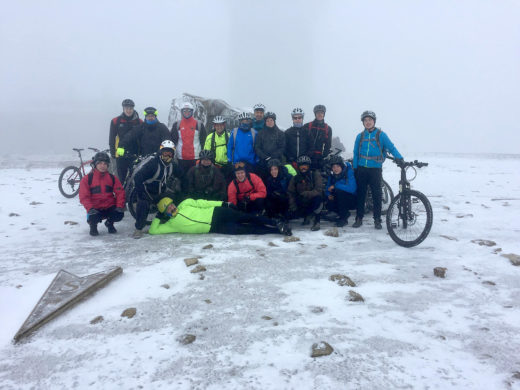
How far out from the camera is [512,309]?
3.64 metres

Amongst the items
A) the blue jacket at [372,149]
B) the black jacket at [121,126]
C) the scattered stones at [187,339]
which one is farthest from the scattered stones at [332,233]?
the black jacket at [121,126]

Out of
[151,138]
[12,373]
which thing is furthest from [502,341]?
[151,138]

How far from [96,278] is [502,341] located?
468 cm

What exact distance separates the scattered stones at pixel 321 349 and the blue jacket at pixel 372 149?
498cm

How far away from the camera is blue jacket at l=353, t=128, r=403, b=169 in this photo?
700cm

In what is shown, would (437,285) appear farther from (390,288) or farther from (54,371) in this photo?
(54,371)

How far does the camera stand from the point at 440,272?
458 cm

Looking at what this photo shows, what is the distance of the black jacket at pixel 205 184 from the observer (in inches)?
311

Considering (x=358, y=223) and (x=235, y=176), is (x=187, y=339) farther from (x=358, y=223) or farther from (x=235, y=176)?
(x=358, y=223)

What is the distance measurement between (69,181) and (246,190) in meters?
7.12

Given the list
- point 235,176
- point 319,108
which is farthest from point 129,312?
point 319,108

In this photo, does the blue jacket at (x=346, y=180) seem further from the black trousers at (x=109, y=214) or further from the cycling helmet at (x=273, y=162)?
the black trousers at (x=109, y=214)

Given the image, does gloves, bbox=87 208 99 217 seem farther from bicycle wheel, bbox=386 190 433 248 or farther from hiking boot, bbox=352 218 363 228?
bicycle wheel, bbox=386 190 433 248

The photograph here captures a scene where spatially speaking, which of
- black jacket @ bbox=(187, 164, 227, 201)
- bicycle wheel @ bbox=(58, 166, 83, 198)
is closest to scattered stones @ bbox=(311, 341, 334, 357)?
black jacket @ bbox=(187, 164, 227, 201)
